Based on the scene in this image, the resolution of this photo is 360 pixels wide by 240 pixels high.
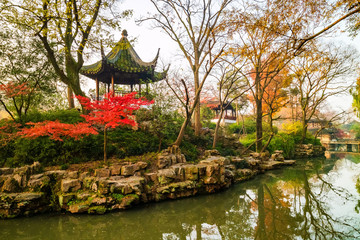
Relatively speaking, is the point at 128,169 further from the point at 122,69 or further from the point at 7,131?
the point at 122,69

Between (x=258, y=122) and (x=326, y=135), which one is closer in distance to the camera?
(x=258, y=122)

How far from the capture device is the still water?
10.1 ft

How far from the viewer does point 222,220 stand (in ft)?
11.7

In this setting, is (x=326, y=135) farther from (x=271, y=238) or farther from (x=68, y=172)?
(x=68, y=172)

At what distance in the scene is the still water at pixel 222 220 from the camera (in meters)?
3.08

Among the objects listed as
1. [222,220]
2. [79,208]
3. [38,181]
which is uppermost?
[38,181]

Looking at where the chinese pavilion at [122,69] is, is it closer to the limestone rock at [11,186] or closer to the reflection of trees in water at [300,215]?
the limestone rock at [11,186]

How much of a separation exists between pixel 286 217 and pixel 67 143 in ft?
18.5

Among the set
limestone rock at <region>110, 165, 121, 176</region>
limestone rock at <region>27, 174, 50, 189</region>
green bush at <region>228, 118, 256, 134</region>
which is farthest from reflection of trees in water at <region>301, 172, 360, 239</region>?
green bush at <region>228, 118, 256, 134</region>

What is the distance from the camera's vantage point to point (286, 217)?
3.59m

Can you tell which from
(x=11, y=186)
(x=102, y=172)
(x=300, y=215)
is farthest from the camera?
(x=102, y=172)

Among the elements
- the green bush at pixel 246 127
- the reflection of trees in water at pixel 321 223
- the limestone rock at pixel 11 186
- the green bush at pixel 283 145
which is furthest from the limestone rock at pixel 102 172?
the green bush at pixel 246 127

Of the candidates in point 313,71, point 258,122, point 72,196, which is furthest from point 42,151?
point 313,71

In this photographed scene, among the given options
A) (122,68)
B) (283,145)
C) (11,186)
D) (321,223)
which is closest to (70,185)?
(11,186)
